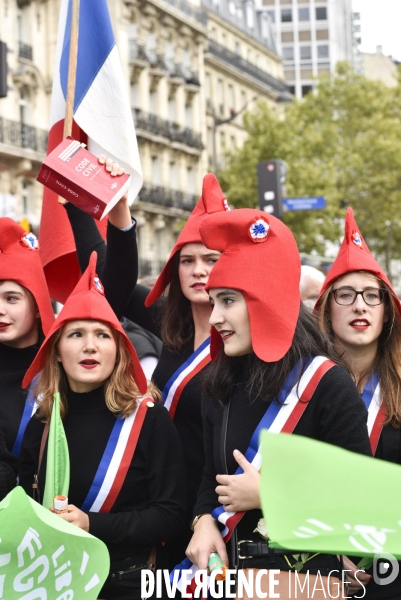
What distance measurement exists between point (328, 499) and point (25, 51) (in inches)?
1350

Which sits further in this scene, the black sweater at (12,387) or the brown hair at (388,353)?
the black sweater at (12,387)

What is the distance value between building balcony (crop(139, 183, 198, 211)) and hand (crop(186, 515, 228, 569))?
40803mm

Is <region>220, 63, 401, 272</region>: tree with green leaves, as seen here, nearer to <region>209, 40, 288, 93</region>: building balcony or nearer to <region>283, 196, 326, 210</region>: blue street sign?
<region>209, 40, 288, 93</region>: building balcony

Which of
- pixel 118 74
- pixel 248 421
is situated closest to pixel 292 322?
pixel 248 421

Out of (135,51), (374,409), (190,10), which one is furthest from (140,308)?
(190,10)

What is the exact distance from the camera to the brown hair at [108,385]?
3832mm

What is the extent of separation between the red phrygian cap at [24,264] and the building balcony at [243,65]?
50.4 m

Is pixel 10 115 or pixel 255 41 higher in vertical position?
pixel 255 41

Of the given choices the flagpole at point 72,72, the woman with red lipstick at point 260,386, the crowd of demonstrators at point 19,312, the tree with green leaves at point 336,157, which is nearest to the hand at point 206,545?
the woman with red lipstick at point 260,386

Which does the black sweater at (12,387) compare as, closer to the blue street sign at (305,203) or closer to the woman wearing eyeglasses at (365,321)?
the woman wearing eyeglasses at (365,321)

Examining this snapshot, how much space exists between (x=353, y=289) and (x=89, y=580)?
1624 millimetres

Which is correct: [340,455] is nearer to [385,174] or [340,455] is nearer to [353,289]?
[353,289]

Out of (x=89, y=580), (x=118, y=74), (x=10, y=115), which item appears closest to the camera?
(x=89, y=580)

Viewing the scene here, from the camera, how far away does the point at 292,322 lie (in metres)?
3.26
